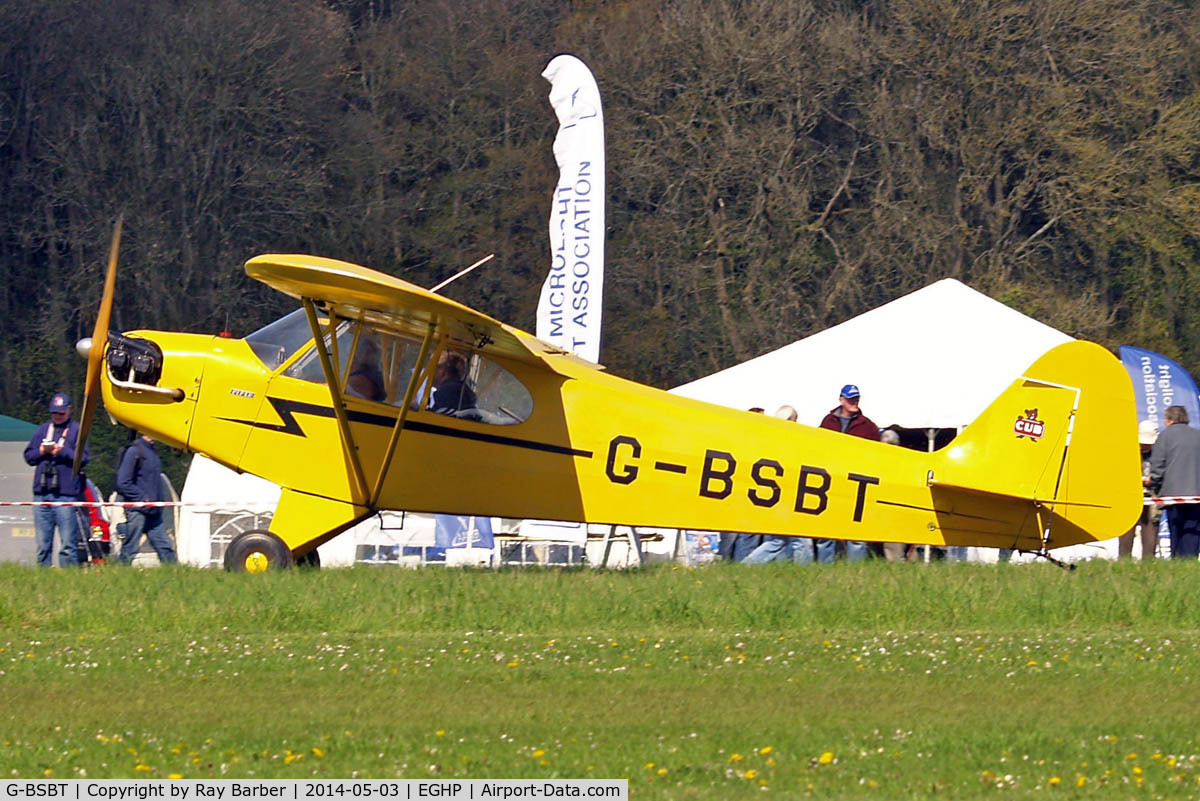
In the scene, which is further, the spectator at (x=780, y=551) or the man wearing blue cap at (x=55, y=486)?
the spectator at (x=780, y=551)

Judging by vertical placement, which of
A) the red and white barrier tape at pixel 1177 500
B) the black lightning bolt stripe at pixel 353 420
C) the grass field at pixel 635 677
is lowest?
the grass field at pixel 635 677

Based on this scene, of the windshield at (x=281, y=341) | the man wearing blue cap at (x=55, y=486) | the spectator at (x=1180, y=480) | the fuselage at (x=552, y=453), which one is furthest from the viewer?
the spectator at (x=1180, y=480)

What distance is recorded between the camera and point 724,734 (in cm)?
606

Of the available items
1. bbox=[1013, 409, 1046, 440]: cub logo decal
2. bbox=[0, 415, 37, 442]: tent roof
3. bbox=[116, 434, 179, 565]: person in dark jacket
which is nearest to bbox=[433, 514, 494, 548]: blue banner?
bbox=[116, 434, 179, 565]: person in dark jacket

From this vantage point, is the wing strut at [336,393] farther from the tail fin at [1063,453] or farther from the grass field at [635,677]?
the tail fin at [1063,453]

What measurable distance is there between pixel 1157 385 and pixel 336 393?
1185 centimetres

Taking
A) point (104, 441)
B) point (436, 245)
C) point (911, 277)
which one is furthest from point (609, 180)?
point (104, 441)

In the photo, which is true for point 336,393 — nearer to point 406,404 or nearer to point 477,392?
point 406,404

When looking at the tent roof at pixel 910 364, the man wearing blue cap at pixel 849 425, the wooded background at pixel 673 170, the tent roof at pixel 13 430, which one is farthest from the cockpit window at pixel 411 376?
the wooded background at pixel 673 170

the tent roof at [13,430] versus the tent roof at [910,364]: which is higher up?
the tent roof at [910,364]

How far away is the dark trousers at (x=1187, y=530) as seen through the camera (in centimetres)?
1332

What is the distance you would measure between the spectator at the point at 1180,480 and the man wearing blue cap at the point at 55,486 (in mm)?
9674

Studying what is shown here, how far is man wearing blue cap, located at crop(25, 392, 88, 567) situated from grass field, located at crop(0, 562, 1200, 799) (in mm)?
2192

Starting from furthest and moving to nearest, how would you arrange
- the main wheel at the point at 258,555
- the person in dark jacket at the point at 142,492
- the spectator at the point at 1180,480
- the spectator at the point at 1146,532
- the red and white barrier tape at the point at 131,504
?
the person in dark jacket at the point at 142,492
the spectator at the point at 1146,532
the spectator at the point at 1180,480
the red and white barrier tape at the point at 131,504
the main wheel at the point at 258,555
